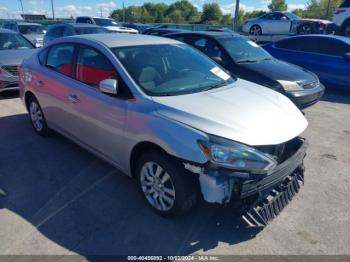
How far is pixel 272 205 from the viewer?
2.81 m

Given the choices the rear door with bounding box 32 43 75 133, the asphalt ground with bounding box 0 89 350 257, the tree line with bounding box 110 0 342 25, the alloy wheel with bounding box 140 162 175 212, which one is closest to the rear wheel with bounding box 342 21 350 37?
the asphalt ground with bounding box 0 89 350 257

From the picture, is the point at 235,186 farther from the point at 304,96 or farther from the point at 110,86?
the point at 304,96

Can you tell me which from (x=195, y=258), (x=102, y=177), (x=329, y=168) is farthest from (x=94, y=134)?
(x=329, y=168)

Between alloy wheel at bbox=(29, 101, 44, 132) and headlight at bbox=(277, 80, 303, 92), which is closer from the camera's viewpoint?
alloy wheel at bbox=(29, 101, 44, 132)

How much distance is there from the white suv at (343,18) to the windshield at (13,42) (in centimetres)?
1150

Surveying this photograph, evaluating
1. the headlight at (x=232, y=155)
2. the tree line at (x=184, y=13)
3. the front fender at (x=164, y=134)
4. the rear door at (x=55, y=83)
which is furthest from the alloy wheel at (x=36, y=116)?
the tree line at (x=184, y=13)

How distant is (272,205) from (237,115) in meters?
0.88

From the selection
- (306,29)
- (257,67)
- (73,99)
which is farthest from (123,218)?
(306,29)

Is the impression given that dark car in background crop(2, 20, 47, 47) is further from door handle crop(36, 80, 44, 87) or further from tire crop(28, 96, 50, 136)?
door handle crop(36, 80, 44, 87)

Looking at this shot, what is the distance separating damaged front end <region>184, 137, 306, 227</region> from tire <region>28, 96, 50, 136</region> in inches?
120

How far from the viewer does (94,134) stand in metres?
3.61

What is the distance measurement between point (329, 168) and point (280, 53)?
5.74 m

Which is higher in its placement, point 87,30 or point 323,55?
point 87,30

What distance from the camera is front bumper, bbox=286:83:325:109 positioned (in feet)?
18.4
